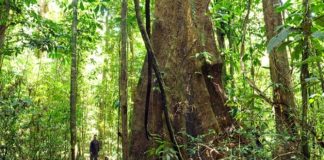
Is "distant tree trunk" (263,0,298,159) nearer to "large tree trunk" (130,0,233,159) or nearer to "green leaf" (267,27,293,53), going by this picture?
"green leaf" (267,27,293,53)

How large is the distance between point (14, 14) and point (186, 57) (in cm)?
290

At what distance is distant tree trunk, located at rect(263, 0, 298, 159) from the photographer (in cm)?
308

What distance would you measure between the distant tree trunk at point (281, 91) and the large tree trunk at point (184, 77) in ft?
4.25

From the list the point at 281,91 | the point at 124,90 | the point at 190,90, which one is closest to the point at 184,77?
the point at 190,90

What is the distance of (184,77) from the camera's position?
5.56 meters

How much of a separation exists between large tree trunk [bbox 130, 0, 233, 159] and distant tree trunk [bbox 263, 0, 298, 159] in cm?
129

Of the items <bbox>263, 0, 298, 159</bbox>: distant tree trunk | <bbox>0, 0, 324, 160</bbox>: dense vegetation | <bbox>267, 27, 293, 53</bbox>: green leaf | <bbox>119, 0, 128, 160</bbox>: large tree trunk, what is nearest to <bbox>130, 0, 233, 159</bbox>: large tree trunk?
<bbox>0, 0, 324, 160</bbox>: dense vegetation

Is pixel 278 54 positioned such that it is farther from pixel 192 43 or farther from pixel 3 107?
pixel 3 107

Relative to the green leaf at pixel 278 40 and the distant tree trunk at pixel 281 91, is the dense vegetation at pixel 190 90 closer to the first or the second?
the distant tree trunk at pixel 281 91

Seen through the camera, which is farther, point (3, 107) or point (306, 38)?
point (3, 107)

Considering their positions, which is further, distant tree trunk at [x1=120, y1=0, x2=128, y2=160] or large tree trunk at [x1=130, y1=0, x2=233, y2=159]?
large tree trunk at [x1=130, y1=0, x2=233, y2=159]

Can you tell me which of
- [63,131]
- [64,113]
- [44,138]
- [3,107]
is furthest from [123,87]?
[64,113]

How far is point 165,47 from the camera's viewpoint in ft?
19.0

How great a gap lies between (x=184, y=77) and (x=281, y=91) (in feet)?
6.76
